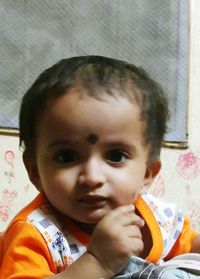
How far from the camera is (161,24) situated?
147 centimetres

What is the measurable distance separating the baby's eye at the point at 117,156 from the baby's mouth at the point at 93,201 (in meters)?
0.06

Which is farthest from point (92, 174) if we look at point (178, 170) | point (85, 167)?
point (178, 170)

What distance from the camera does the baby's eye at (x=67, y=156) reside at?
2.68ft

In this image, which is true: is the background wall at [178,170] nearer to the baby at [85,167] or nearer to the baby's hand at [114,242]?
the baby at [85,167]

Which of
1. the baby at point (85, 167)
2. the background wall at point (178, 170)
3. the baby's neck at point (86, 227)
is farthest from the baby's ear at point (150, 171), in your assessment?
the background wall at point (178, 170)

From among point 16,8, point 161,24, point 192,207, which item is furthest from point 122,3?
point 192,207

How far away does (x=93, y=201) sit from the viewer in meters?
0.81

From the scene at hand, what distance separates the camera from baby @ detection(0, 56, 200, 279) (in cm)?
78

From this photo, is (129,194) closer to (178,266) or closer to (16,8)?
(178,266)

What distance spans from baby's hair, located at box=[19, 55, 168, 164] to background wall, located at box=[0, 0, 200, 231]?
42 centimetres

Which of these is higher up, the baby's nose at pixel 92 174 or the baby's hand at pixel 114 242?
the baby's nose at pixel 92 174

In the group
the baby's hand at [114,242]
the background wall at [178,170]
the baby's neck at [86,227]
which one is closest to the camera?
the baby's hand at [114,242]

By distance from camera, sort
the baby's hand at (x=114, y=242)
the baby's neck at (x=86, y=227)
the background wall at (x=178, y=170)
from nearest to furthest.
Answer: the baby's hand at (x=114, y=242) < the baby's neck at (x=86, y=227) < the background wall at (x=178, y=170)

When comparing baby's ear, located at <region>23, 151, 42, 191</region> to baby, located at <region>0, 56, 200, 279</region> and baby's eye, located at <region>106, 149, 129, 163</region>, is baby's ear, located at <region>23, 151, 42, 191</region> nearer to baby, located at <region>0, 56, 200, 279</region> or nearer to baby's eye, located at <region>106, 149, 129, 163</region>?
baby, located at <region>0, 56, 200, 279</region>
